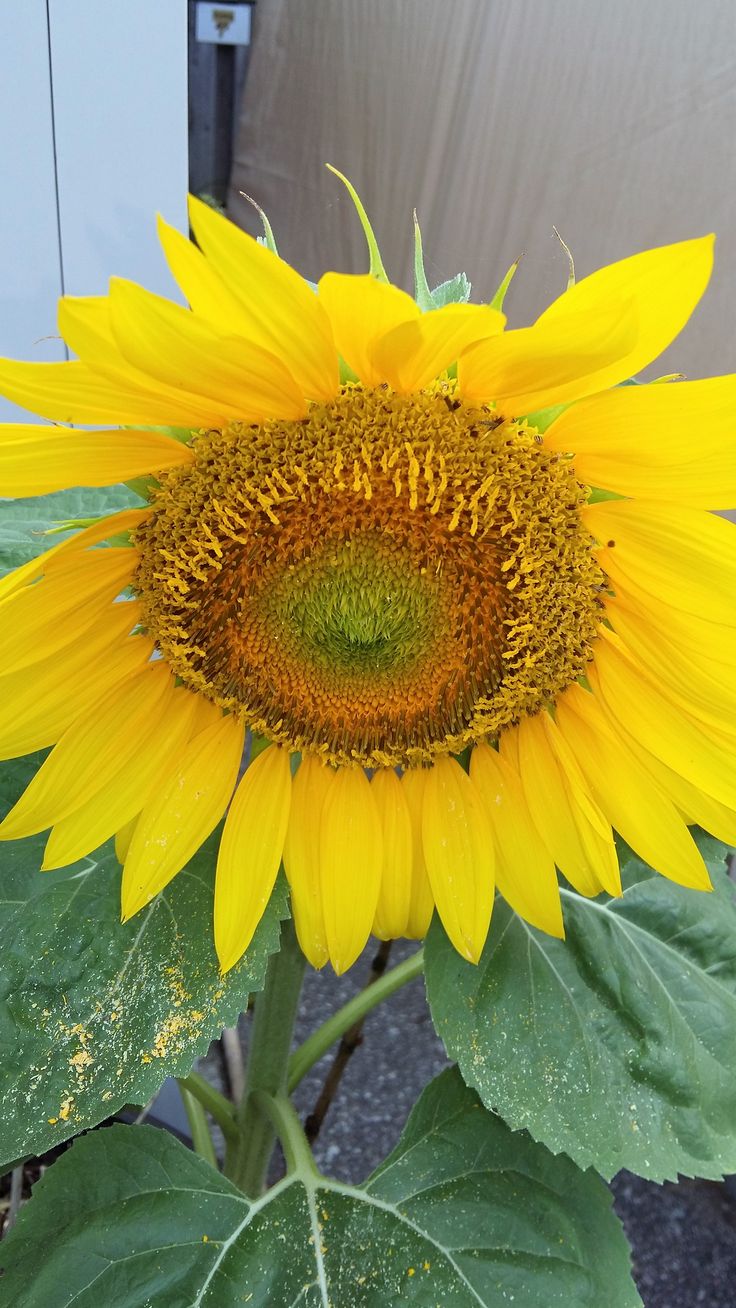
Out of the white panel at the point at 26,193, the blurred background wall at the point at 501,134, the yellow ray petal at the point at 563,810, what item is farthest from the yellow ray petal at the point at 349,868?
the blurred background wall at the point at 501,134

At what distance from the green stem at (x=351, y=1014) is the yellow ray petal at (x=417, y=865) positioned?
0.60ft

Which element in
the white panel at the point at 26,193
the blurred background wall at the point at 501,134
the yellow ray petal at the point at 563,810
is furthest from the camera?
the blurred background wall at the point at 501,134

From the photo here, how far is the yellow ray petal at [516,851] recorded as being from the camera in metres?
0.65

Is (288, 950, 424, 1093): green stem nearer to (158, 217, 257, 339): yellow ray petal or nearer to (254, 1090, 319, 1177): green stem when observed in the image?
(254, 1090, 319, 1177): green stem

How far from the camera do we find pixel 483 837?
2.18 ft

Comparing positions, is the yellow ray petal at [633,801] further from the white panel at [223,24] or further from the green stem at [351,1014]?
the white panel at [223,24]

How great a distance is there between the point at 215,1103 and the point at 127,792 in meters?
0.42

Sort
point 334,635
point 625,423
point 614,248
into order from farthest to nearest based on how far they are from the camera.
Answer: point 614,248 < point 334,635 < point 625,423

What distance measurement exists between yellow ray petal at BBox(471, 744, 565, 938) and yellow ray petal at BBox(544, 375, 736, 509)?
0.71 feet

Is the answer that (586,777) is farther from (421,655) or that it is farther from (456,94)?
(456,94)

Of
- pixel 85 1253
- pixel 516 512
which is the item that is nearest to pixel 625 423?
pixel 516 512

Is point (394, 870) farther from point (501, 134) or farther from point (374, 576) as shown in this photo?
point (501, 134)

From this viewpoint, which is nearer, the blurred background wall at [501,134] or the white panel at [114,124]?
the white panel at [114,124]

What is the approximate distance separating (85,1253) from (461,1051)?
0.29 metres
